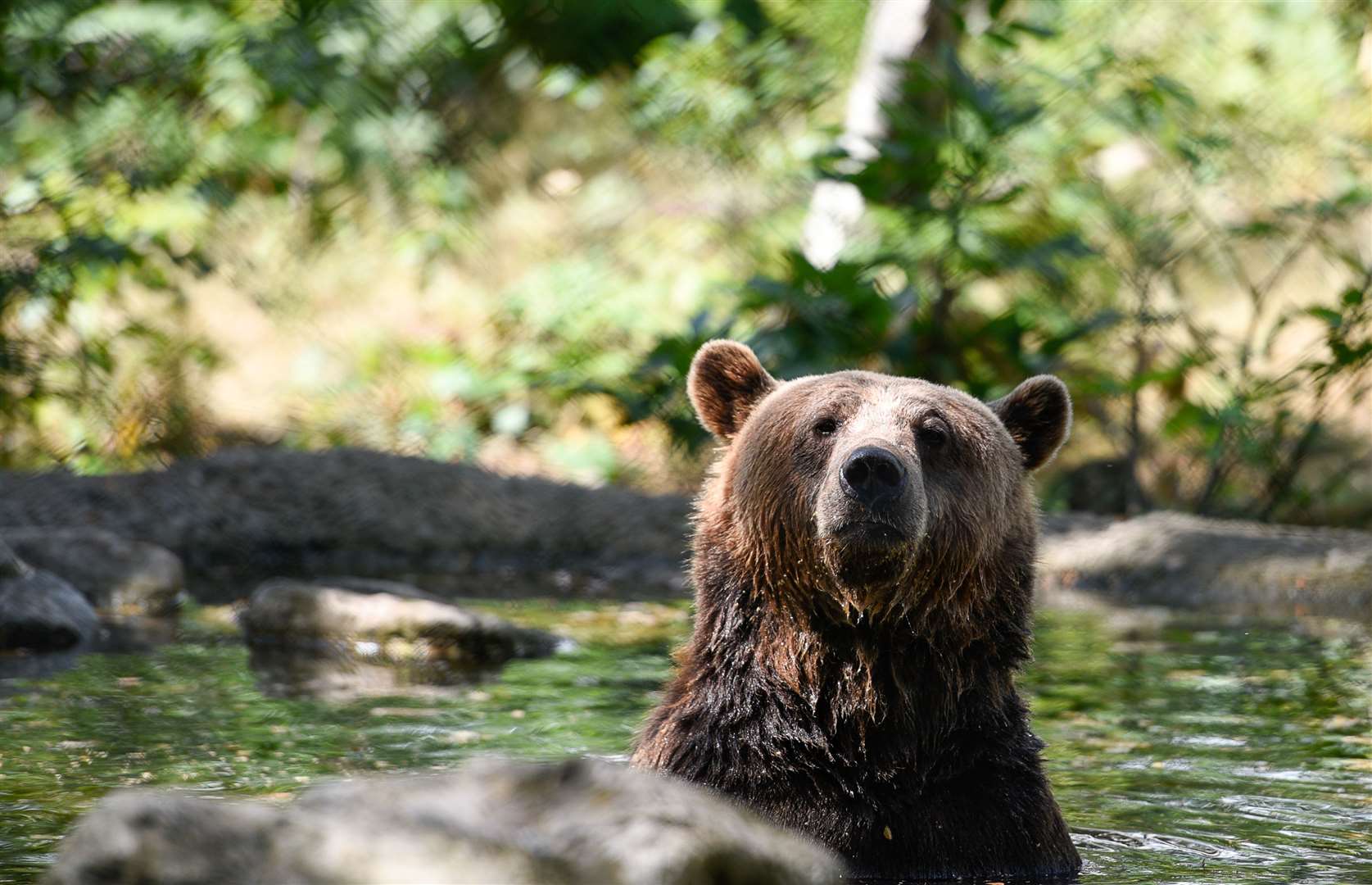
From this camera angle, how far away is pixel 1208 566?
8.23 metres

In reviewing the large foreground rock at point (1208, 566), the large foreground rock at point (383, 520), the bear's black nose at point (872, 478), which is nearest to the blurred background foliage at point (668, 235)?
the large foreground rock at point (383, 520)

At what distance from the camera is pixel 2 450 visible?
10430 millimetres

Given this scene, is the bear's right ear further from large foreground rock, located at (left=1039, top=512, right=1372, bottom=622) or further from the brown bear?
large foreground rock, located at (left=1039, top=512, right=1372, bottom=622)

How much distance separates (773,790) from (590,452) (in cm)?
796

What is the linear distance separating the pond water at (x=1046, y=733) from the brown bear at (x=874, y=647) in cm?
39

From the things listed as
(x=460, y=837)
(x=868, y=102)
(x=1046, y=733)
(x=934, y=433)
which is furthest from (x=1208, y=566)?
(x=460, y=837)

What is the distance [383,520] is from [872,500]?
573 centimetres

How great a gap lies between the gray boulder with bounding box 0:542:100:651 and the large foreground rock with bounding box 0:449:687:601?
A: 196cm

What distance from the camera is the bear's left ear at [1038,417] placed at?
4.31m

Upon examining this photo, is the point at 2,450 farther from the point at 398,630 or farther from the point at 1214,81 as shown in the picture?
the point at 1214,81

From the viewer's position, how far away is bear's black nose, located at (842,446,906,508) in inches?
139

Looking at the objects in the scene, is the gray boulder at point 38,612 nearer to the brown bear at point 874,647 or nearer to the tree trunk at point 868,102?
the brown bear at point 874,647

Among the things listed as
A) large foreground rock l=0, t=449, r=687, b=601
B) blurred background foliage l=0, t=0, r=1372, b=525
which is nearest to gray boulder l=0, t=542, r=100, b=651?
Answer: blurred background foliage l=0, t=0, r=1372, b=525

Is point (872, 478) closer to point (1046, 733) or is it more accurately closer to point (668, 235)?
point (1046, 733)
